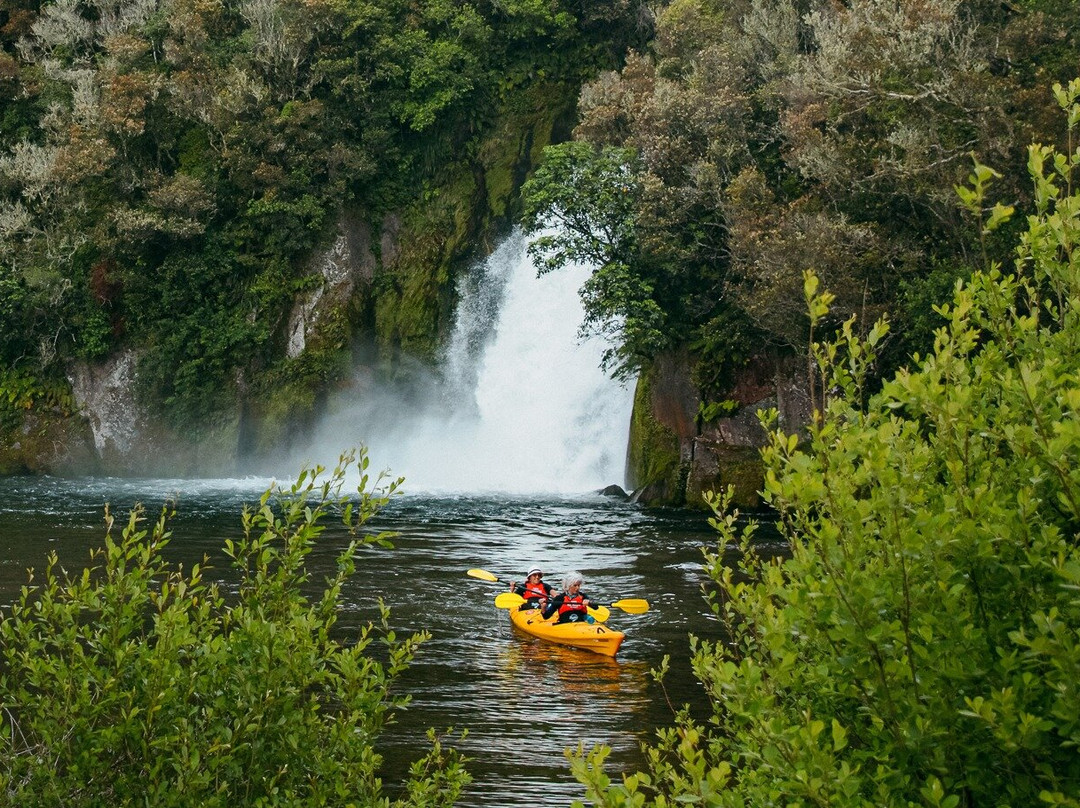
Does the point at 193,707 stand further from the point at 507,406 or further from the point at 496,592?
the point at 507,406

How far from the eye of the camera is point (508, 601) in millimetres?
14734

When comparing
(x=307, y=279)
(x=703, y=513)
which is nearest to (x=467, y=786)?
(x=703, y=513)

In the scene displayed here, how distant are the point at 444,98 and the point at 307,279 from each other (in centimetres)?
680

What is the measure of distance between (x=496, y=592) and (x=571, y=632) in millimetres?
3210

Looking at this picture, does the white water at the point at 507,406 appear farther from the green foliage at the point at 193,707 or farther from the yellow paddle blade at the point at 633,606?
the green foliage at the point at 193,707

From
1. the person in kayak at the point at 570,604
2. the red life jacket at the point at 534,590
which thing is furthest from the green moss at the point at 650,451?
the person in kayak at the point at 570,604

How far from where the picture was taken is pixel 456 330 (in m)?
33.8

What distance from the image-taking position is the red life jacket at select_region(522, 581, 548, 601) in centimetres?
1448

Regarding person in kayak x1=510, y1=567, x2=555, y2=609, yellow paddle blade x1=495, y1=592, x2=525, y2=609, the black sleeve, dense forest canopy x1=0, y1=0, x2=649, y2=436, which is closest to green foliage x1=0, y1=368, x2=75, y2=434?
dense forest canopy x1=0, y1=0, x2=649, y2=436

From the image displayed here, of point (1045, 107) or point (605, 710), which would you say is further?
point (1045, 107)

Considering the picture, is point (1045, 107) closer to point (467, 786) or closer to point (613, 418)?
point (613, 418)

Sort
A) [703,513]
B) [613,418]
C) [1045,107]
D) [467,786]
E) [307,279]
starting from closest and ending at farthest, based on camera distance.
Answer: [467,786], [1045,107], [703,513], [613,418], [307,279]

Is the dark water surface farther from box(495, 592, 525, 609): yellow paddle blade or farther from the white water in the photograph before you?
the white water

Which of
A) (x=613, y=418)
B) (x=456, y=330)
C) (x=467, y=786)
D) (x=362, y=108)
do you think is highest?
(x=362, y=108)
